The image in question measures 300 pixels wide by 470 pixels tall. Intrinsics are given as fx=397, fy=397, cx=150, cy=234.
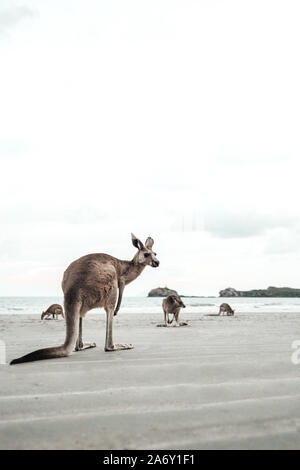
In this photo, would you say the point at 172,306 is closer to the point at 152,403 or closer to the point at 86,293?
the point at 86,293

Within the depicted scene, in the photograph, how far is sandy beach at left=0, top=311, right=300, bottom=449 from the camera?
174 centimetres

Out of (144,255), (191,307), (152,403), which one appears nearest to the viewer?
(152,403)

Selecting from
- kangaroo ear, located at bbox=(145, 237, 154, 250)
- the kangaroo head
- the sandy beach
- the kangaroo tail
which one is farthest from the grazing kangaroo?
kangaroo ear, located at bbox=(145, 237, 154, 250)

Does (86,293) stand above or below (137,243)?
below

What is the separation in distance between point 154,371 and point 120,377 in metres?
0.34

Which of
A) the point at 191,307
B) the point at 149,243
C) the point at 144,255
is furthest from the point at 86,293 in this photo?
the point at 191,307

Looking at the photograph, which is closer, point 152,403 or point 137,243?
point 152,403

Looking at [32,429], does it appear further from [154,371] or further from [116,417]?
[154,371]

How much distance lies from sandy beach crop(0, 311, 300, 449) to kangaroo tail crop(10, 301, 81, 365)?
8 cm

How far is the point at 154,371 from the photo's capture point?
3166 millimetres

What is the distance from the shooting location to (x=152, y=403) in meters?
2.25

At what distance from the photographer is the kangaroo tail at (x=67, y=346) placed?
3512 millimetres

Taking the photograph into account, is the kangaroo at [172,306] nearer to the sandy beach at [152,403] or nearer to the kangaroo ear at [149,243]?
the kangaroo ear at [149,243]

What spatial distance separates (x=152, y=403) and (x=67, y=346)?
5.69 feet
